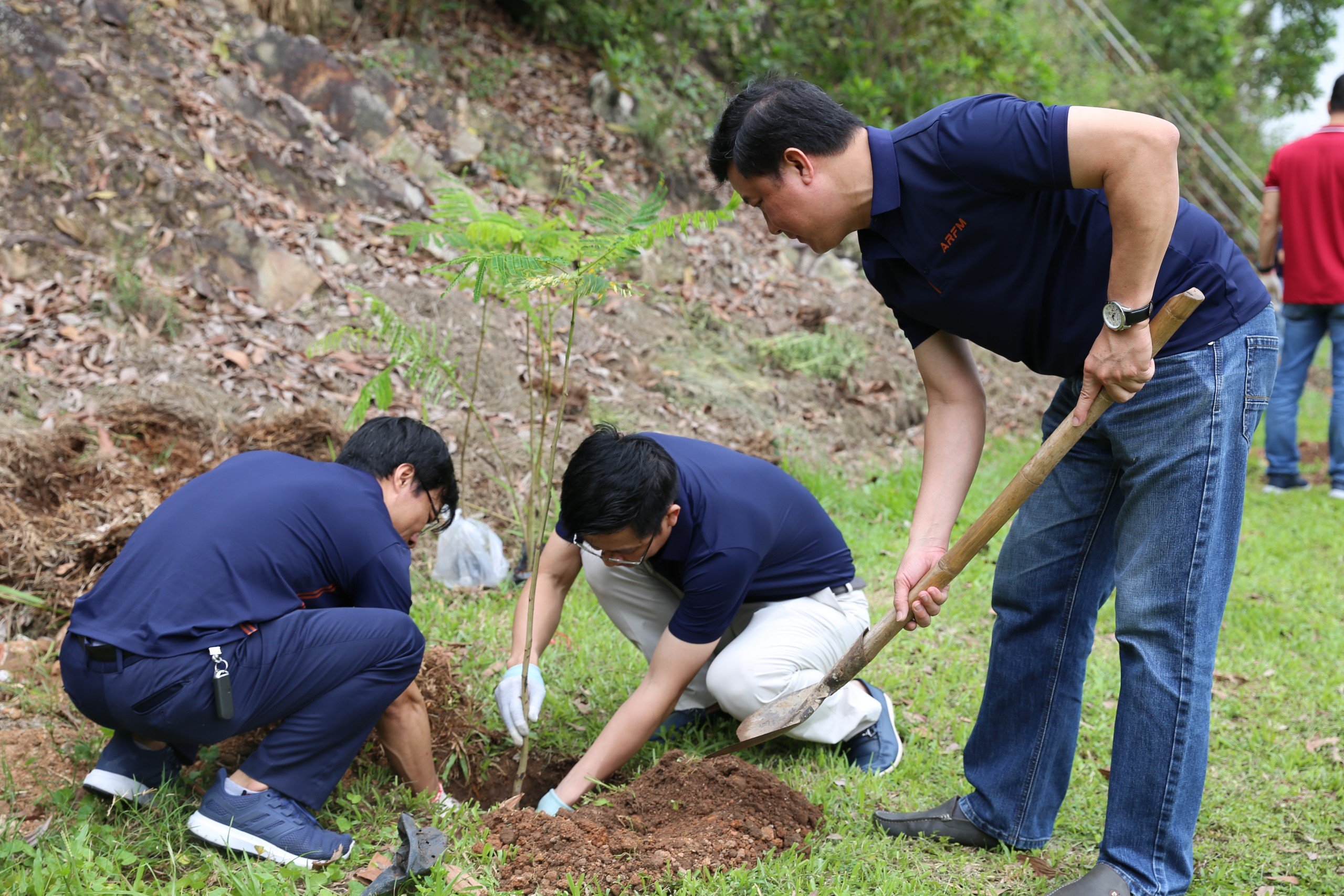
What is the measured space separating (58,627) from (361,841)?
5.74 feet

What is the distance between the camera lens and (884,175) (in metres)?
2.10

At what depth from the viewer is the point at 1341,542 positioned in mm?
5230

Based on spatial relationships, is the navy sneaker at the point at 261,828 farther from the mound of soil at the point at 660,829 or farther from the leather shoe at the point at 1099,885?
the leather shoe at the point at 1099,885

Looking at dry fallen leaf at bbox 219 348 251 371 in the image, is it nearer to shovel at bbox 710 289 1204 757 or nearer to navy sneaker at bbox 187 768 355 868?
navy sneaker at bbox 187 768 355 868

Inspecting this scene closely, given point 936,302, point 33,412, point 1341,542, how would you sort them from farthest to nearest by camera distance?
point 1341,542 < point 33,412 < point 936,302

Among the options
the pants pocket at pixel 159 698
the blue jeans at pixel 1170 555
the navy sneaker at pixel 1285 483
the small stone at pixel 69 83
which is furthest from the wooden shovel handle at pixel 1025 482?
the small stone at pixel 69 83

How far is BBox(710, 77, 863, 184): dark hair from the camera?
6.80 feet

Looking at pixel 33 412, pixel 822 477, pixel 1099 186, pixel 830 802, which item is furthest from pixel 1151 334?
pixel 33 412

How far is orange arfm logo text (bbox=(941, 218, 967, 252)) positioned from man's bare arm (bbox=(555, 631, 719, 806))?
51.8 inches

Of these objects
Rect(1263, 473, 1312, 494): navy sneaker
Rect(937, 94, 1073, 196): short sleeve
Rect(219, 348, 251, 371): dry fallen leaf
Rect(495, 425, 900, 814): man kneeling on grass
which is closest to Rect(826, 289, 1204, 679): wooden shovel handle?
Rect(937, 94, 1073, 196): short sleeve

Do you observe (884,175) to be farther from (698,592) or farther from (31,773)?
(31,773)

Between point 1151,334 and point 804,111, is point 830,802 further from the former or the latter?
point 804,111

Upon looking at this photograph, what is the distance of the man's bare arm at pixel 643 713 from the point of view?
2.80 metres

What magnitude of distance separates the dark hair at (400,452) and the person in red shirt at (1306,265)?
5041 millimetres
